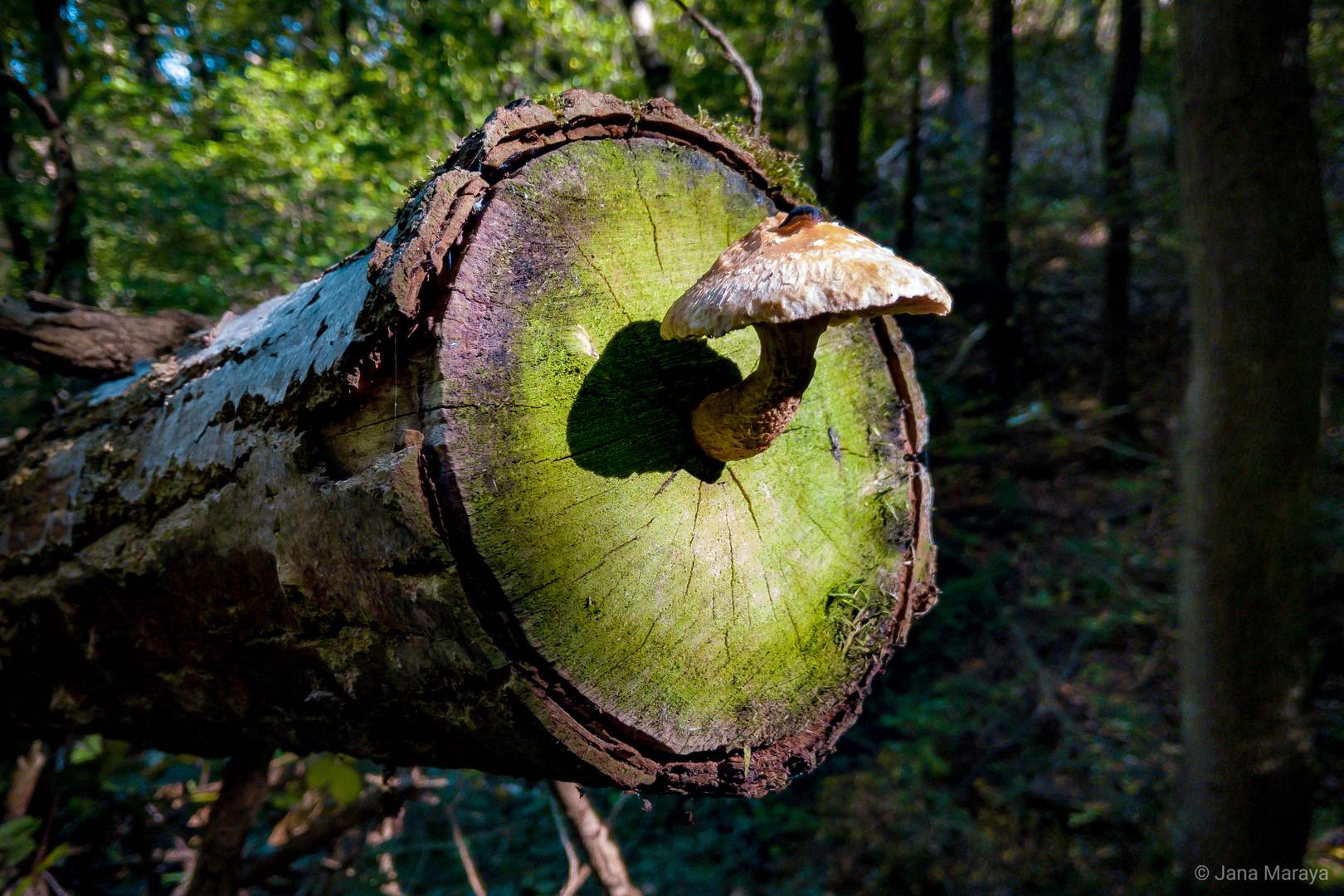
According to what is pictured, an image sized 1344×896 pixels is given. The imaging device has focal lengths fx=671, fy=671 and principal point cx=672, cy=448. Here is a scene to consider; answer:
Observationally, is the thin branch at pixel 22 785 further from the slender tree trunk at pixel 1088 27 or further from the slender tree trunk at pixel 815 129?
the slender tree trunk at pixel 1088 27

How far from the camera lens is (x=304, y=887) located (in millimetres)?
2789

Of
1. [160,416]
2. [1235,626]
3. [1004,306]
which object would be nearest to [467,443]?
[160,416]

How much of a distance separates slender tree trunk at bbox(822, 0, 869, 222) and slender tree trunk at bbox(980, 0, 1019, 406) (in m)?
1.89

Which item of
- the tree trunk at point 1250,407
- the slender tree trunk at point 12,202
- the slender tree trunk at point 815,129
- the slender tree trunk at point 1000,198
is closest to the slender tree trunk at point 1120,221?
the slender tree trunk at point 1000,198

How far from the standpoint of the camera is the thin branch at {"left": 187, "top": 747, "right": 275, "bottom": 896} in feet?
6.02

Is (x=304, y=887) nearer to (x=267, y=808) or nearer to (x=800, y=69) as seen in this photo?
(x=267, y=808)

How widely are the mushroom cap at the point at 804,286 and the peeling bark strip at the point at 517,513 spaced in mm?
223

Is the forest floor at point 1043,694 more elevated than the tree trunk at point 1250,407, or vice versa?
the tree trunk at point 1250,407

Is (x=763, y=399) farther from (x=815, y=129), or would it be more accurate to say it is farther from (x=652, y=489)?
(x=815, y=129)

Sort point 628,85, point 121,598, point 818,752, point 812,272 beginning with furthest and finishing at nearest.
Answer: point 628,85
point 121,598
point 818,752
point 812,272

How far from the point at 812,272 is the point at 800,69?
667 cm

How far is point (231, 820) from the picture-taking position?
6.06 feet

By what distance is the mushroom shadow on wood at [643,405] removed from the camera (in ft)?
3.25

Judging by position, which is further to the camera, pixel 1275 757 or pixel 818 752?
pixel 1275 757
